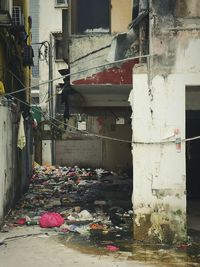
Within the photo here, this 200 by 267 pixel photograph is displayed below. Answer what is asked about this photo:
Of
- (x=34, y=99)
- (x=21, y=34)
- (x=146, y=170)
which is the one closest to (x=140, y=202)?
(x=146, y=170)

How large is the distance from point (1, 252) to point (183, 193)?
10.4 ft

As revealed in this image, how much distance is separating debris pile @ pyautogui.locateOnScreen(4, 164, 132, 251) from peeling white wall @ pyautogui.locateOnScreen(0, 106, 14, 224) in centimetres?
60

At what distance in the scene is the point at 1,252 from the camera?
7.14 meters

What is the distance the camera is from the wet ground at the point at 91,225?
7070mm

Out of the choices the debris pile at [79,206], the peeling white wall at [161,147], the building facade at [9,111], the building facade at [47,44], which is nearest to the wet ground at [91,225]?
the debris pile at [79,206]

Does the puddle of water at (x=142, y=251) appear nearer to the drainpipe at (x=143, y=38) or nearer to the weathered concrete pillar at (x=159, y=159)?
the weathered concrete pillar at (x=159, y=159)

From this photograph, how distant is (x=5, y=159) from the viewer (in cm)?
927

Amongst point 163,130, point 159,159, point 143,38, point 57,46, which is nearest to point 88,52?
point 143,38

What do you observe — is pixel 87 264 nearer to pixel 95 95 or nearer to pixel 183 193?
pixel 183 193

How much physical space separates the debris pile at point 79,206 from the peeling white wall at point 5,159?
1.97ft

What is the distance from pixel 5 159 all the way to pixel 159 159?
11.1ft

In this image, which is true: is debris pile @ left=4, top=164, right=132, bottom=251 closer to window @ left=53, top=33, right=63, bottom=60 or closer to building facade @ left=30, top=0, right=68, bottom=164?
Answer: building facade @ left=30, top=0, right=68, bottom=164

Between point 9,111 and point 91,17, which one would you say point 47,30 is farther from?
point 91,17

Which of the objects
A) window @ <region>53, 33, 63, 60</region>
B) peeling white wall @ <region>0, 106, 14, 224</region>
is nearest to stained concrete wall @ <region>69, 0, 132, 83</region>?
peeling white wall @ <region>0, 106, 14, 224</region>
